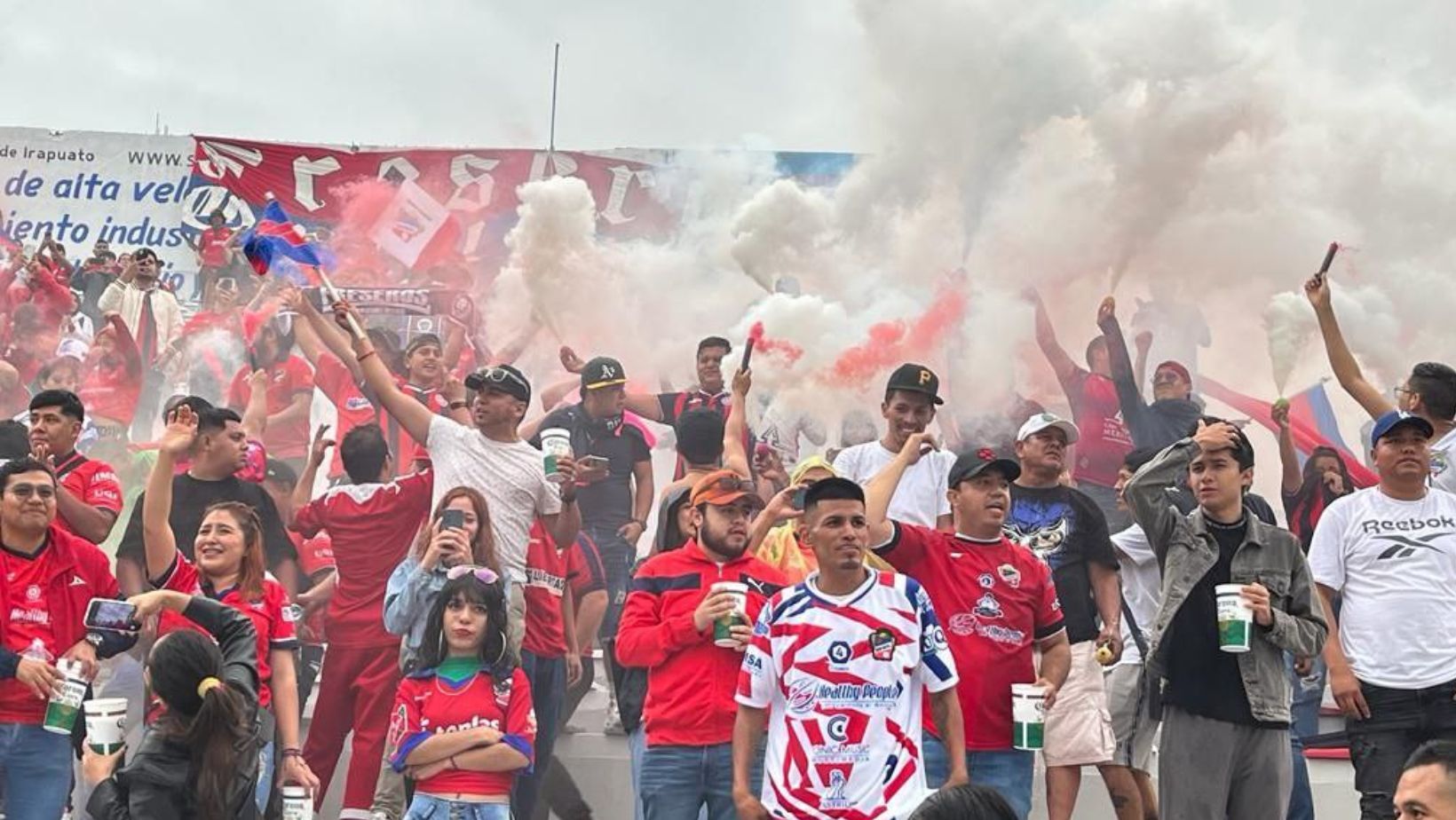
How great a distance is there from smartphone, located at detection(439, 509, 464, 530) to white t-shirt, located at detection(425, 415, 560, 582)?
0.34 meters

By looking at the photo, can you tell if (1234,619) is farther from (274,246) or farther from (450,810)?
(274,246)

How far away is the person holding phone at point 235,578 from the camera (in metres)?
5.24

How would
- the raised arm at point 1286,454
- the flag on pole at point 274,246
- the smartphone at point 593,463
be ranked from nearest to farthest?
the smartphone at point 593,463, the flag on pole at point 274,246, the raised arm at point 1286,454

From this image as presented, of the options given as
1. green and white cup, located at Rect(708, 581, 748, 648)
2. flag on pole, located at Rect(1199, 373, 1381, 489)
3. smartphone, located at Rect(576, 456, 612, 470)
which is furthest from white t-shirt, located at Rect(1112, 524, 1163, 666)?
flag on pole, located at Rect(1199, 373, 1381, 489)

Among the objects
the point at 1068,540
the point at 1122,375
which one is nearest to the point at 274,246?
the point at 1068,540

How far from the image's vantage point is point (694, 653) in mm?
5266

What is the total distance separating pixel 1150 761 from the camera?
22.5 feet

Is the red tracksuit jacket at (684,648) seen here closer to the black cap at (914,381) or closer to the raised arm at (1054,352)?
the black cap at (914,381)

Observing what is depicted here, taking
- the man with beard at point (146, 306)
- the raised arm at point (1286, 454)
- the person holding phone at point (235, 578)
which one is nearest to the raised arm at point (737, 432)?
the person holding phone at point (235, 578)

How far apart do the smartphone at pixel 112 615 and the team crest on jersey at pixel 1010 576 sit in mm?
3017

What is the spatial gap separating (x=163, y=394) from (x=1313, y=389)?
9604 millimetres

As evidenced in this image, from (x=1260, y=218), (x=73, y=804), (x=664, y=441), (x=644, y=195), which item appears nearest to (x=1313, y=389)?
(x=1260, y=218)

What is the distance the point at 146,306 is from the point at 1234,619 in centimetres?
1087

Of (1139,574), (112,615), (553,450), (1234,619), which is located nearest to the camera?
(112,615)
